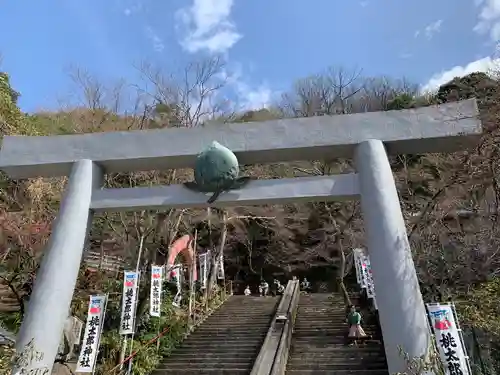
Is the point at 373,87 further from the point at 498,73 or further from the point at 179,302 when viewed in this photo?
the point at 498,73

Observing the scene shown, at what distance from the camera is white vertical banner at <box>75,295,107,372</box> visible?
7.28 metres

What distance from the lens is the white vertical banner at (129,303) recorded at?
333 inches

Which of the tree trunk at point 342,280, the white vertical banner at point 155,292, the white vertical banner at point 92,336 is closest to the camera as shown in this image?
the white vertical banner at point 92,336

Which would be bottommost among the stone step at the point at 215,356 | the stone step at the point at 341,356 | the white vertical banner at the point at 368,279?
the stone step at the point at 341,356

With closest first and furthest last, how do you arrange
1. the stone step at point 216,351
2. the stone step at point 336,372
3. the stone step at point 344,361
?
1. the stone step at point 336,372
2. the stone step at point 344,361
3. the stone step at point 216,351

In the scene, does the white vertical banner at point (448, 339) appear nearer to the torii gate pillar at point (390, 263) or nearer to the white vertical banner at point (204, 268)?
the torii gate pillar at point (390, 263)

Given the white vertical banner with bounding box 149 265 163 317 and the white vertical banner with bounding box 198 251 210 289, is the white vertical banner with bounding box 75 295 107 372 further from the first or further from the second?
the white vertical banner with bounding box 198 251 210 289

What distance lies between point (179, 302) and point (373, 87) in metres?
19.4

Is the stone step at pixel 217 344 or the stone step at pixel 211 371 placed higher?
the stone step at pixel 217 344

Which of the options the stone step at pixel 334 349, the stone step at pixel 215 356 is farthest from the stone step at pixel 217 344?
the stone step at pixel 334 349

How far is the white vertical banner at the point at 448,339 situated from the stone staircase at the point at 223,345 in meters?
4.13

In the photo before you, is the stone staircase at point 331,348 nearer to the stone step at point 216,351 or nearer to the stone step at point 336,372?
the stone step at point 336,372

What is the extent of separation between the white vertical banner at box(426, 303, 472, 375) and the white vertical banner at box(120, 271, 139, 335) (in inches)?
214

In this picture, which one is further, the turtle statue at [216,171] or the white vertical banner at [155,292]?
the white vertical banner at [155,292]
